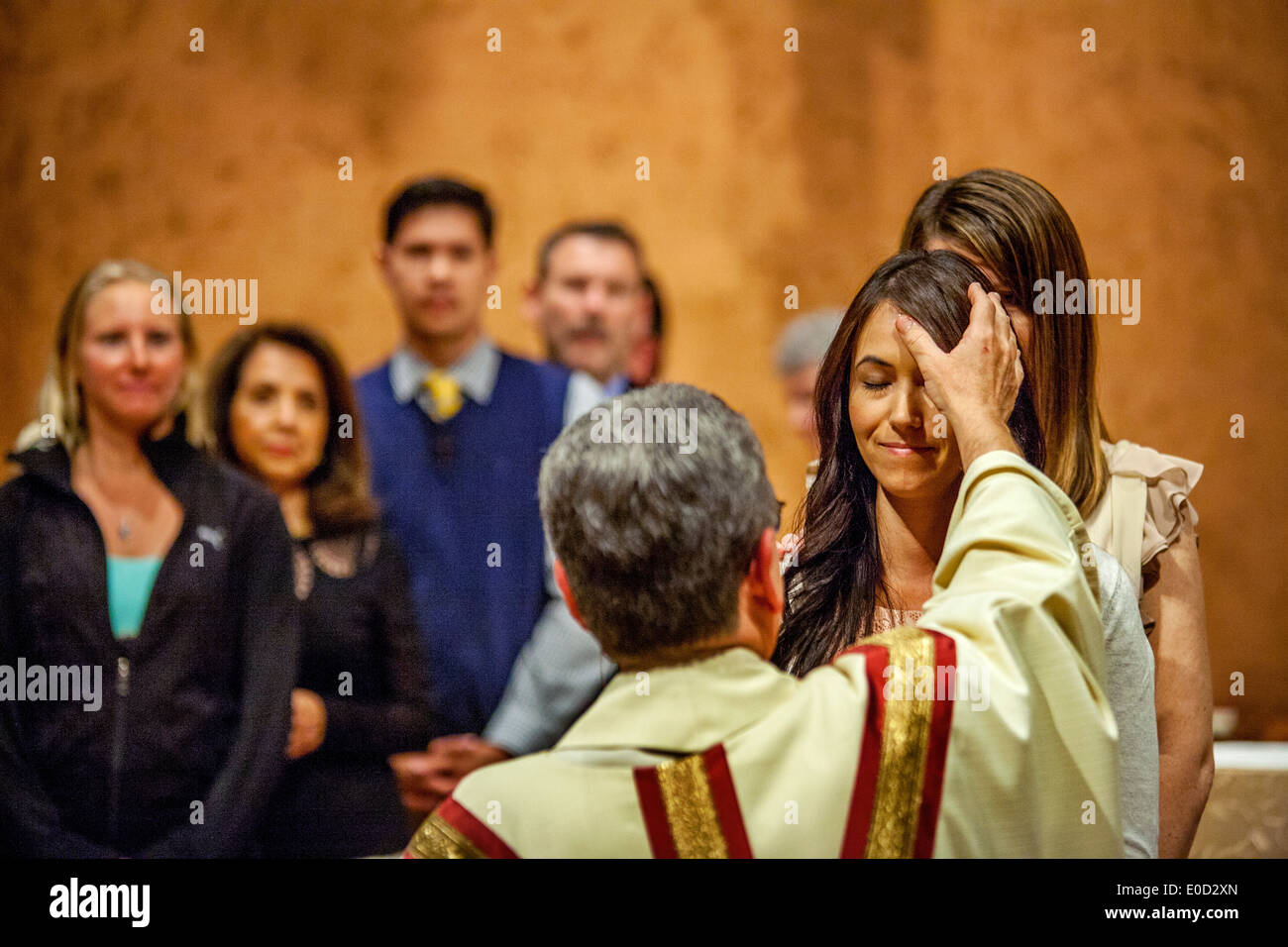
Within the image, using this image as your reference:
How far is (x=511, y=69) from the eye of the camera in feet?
16.9

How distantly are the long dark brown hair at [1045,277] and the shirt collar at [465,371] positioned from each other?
1914 millimetres

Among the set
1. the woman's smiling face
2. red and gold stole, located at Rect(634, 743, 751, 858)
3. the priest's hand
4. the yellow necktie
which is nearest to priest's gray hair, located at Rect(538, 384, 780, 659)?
red and gold stole, located at Rect(634, 743, 751, 858)

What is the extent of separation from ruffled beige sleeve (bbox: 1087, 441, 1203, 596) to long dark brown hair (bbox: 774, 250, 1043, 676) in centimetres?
16

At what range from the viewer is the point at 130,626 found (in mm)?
3334

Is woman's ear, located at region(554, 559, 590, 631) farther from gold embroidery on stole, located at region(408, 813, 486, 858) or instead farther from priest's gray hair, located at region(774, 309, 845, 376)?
priest's gray hair, located at region(774, 309, 845, 376)

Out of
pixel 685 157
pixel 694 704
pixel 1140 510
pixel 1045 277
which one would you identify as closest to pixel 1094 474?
pixel 1140 510

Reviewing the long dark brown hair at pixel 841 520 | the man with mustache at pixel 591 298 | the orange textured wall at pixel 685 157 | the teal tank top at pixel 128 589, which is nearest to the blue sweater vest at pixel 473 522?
the man with mustache at pixel 591 298

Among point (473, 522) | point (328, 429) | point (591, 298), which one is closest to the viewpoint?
point (328, 429)

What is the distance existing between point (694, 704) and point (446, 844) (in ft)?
1.19

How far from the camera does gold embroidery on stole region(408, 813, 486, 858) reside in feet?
5.66

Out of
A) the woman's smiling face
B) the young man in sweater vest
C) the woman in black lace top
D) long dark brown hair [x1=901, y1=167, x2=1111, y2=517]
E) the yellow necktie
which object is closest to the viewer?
the woman's smiling face

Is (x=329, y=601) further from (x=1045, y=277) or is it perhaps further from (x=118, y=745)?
(x=1045, y=277)
